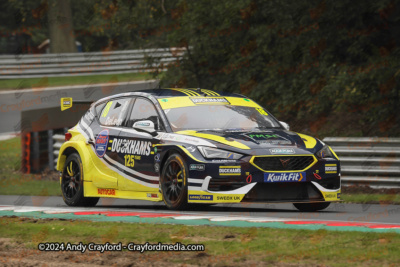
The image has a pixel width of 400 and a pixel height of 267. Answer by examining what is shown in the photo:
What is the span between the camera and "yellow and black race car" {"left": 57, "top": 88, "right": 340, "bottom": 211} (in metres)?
10.8

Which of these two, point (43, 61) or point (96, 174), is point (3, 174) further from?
point (43, 61)

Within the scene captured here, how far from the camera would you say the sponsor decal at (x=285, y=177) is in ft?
35.2

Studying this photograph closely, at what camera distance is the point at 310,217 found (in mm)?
10281

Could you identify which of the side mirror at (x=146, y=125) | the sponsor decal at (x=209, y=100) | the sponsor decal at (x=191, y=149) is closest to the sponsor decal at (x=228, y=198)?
the sponsor decal at (x=191, y=149)

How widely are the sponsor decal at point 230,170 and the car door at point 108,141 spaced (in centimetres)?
208

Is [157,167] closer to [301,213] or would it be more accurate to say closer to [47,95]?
[301,213]

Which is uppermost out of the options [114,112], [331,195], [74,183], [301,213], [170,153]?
[114,112]

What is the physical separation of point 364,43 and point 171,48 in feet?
16.8

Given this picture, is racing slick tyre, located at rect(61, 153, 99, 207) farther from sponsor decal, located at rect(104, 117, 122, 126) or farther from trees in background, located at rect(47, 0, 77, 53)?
trees in background, located at rect(47, 0, 77, 53)

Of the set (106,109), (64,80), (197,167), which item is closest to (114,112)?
(106,109)

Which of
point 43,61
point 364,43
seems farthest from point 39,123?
point 43,61

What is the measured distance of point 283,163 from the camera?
10.8 meters

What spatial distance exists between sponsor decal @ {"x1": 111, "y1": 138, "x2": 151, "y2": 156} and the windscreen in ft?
1.52

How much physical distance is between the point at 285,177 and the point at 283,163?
0.17 meters
